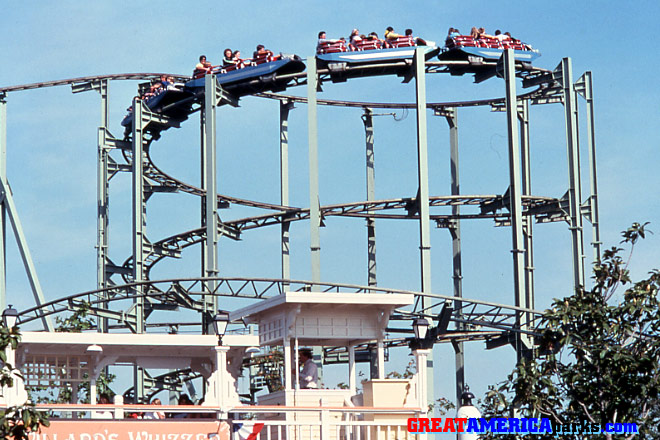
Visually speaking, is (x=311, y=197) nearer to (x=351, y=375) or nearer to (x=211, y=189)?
(x=211, y=189)

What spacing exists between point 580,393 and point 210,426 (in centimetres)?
614

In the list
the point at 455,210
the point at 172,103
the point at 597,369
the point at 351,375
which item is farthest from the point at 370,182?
the point at 597,369

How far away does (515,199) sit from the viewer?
38812mm

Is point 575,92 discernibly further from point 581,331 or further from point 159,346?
point 581,331

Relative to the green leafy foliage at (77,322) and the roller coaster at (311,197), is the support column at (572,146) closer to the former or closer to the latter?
the roller coaster at (311,197)

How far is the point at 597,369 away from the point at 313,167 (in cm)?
2285

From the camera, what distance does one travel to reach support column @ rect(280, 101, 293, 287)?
4534 centimetres

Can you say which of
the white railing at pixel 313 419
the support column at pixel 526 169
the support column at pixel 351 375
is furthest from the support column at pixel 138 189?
the white railing at pixel 313 419

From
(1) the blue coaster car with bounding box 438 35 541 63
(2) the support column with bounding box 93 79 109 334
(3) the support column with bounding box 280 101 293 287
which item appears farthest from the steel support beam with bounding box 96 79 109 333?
(1) the blue coaster car with bounding box 438 35 541 63

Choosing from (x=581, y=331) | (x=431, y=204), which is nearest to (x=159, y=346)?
(x=581, y=331)

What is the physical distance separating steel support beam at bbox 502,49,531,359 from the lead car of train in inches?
40.1

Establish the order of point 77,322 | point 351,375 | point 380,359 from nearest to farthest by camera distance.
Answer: point 380,359 → point 351,375 → point 77,322

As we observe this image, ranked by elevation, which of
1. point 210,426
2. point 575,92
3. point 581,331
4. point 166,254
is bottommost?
point 210,426

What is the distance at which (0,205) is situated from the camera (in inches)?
1624
